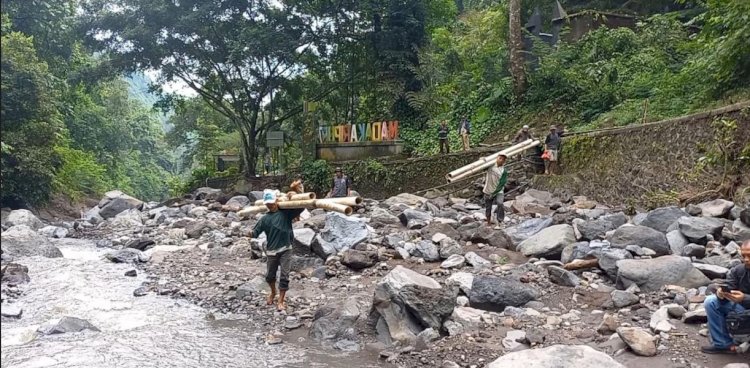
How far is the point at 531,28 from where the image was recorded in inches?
994

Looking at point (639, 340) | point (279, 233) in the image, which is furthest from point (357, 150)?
point (639, 340)

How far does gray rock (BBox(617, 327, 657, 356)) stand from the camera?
5617 millimetres

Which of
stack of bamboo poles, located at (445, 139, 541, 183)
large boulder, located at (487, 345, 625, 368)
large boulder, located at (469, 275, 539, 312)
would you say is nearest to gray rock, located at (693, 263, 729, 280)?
large boulder, located at (469, 275, 539, 312)

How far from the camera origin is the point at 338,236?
11.0 metres

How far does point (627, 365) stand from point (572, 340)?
903mm

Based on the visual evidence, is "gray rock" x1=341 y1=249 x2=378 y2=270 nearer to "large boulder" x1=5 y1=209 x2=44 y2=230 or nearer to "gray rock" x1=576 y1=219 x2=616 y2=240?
"gray rock" x1=576 y1=219 x2=616 y2=240

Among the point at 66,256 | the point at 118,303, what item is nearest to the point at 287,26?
the point at 66,256

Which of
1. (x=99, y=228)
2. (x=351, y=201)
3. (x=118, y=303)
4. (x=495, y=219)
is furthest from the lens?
(x=99, y=228)

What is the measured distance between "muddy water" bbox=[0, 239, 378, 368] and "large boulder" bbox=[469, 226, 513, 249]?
4510 mm

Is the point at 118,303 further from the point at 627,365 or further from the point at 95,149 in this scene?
the point at 95,149

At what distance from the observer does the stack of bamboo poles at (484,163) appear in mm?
12598

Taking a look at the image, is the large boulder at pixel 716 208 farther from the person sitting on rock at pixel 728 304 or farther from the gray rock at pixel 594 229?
the person sitting on rock at pixel 728 304

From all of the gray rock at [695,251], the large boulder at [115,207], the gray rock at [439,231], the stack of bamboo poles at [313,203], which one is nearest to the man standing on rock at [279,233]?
the stack of bamboo poles at [313,203]

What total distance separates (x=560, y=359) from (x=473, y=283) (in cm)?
272
